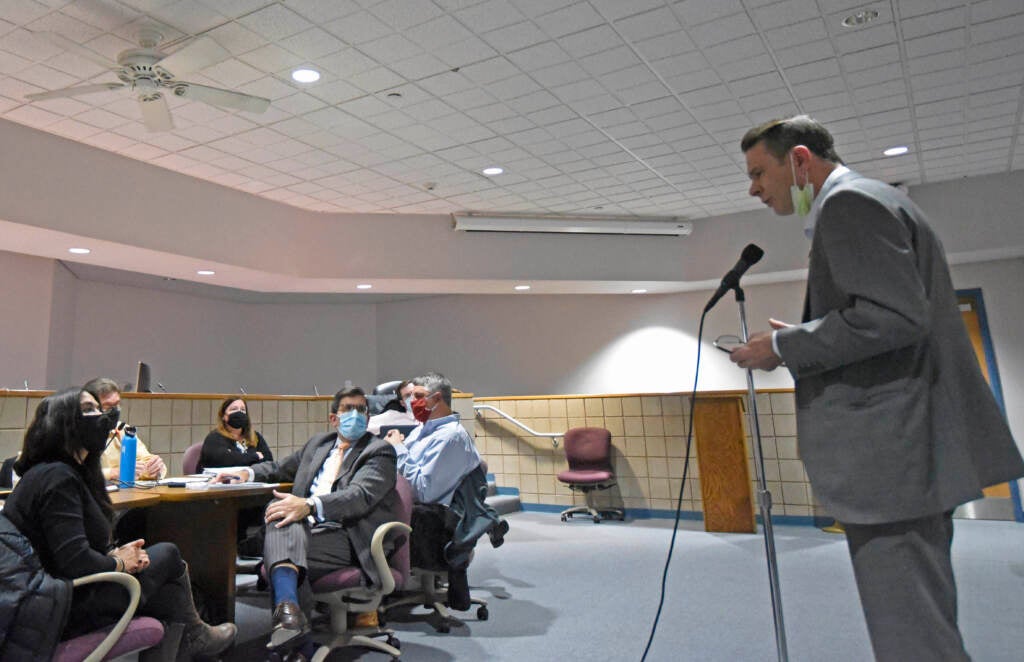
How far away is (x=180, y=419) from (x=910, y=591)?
5849mm

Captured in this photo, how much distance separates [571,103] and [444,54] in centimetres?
108

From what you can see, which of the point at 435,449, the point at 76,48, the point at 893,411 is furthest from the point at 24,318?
the point at 893,411

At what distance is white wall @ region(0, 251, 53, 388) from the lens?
6355 millimetres

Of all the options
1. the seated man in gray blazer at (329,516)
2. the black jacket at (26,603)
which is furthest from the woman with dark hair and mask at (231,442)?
the black jacket at (26,603)

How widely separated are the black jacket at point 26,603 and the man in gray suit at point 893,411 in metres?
1.90

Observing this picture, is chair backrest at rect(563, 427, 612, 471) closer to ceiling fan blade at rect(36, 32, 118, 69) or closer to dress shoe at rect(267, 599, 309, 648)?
dress shoe at rect(267, 599, 309, 648)

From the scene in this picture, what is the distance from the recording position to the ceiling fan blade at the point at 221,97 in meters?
3.69

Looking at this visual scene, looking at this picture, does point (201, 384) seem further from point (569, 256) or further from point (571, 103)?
point (571, 103)

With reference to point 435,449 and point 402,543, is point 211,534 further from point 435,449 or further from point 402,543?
point 435,449

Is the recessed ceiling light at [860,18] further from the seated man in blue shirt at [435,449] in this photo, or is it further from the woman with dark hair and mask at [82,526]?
the woman with dark hair and mask at [82,526]

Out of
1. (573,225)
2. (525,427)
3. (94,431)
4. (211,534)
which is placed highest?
(573,225)

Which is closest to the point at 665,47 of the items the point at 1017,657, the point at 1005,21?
the point at 1005,21

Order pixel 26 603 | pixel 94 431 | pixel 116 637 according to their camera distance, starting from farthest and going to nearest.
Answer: pixel 94 431
pixel 116 637
pixel 26 603

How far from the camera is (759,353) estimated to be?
1300mm
